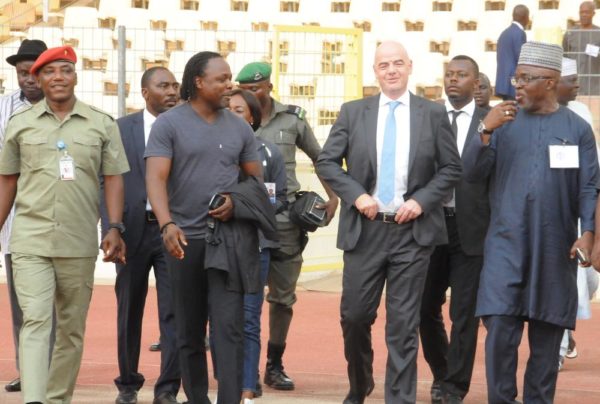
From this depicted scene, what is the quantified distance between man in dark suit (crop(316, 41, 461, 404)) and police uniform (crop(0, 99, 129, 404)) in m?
1.34

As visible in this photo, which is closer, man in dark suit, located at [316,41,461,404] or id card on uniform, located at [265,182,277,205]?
man in dark suit, located at [316,41,461,404]

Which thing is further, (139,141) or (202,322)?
(139,141)

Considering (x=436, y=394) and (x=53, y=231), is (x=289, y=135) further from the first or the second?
(x=53, y=231)

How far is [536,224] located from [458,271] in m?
1.23

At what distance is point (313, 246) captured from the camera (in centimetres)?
1490

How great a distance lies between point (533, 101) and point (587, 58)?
9.26 meters

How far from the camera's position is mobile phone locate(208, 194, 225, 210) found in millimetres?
7121

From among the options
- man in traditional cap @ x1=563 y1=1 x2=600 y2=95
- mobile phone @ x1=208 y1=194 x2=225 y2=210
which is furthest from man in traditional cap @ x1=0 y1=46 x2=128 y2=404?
man in traditional cap @ x1=563 y1=1 x2=600 y2=95

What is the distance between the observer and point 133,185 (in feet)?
27.7

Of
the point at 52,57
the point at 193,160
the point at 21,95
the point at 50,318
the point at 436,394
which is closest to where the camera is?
the point at 193,160

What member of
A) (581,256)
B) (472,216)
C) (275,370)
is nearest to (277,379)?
(275,370)

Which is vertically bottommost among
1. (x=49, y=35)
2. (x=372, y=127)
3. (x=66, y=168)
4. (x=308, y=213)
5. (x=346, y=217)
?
(x=308, y=213)

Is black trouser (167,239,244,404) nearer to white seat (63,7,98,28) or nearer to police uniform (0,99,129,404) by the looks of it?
police uniform (0,99,129,404)

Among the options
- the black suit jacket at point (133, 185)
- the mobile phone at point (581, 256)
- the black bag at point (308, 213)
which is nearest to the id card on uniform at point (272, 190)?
the black bag at point (308, 213)
